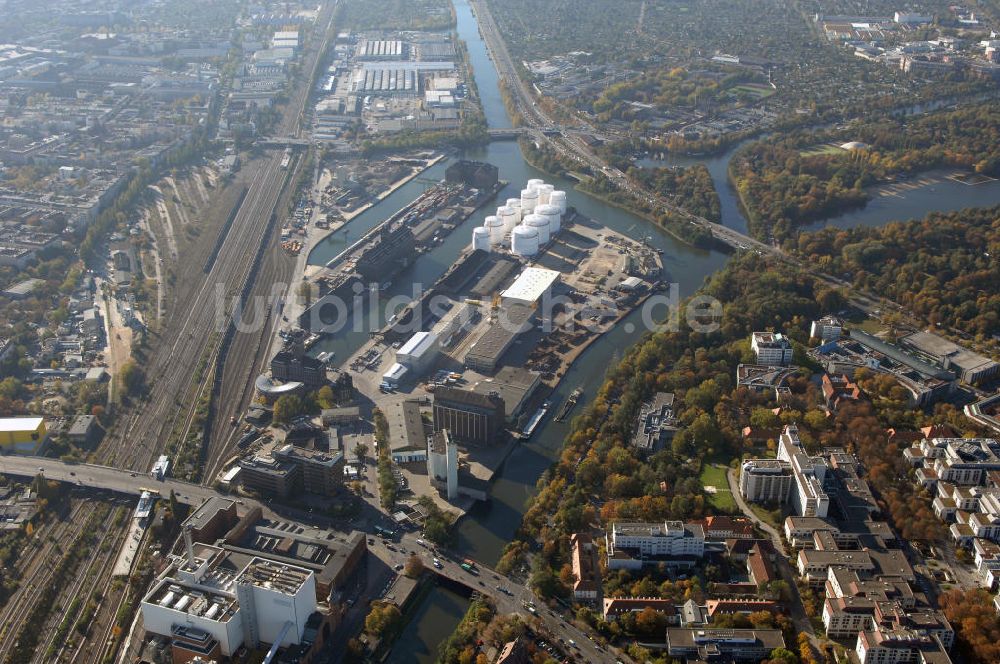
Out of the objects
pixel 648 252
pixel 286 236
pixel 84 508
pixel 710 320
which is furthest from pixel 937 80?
pixel 84 508

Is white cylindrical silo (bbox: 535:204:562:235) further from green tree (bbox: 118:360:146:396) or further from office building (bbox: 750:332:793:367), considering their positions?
green tree (bbox: 118:360:146:396)

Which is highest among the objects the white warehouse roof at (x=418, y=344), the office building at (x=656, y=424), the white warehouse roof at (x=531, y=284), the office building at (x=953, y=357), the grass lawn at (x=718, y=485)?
the office building at (x=953, y=357)

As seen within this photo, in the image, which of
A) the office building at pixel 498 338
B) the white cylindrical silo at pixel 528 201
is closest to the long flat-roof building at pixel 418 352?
the office building at pixel 498 338

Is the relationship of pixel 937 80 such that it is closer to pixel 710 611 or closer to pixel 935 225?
pixel 935 225

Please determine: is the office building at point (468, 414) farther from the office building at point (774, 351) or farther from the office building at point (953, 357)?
the office building at point (953, 357)

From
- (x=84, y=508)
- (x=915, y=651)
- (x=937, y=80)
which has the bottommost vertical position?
(x=84, y=508)

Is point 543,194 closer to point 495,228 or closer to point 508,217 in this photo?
point 508,217

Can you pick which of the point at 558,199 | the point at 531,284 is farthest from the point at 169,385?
the point at 558,199
